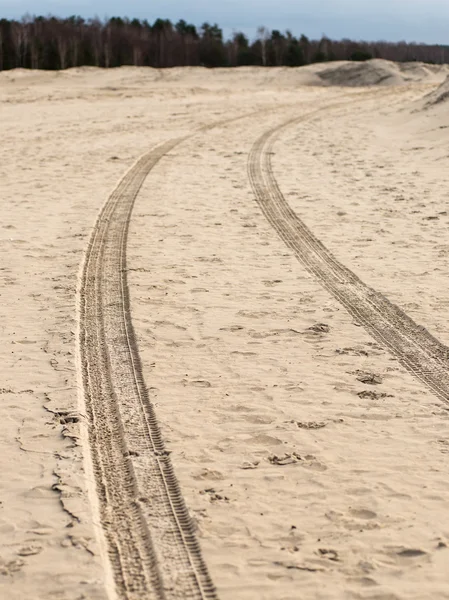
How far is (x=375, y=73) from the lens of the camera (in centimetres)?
4009

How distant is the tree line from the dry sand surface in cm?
3912

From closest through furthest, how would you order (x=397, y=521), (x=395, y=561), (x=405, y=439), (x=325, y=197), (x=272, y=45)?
(x=395, y=561) < (x=397, y=521) < (x=405, y=439) < (x=325, y=197) < (x=272, y=45)

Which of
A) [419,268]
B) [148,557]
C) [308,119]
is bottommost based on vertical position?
[148,557]

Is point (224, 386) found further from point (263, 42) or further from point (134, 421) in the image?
point (263, 42)

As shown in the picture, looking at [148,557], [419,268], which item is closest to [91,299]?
[419,268]

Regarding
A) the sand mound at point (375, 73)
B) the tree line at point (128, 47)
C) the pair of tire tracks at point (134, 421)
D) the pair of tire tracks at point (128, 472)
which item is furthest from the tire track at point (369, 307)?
the tree line at point (128, 47)

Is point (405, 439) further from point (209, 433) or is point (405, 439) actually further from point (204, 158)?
Result: point (204, 158)

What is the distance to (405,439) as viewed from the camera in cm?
519

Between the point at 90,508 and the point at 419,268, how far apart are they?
5.27 m

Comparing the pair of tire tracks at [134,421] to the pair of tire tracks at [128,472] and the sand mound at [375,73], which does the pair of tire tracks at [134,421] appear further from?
the sand mound at [375,73]

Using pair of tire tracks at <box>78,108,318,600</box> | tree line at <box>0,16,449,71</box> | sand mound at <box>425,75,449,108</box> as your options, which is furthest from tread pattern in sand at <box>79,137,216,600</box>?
tree line at <box>0,16,449,71</box>

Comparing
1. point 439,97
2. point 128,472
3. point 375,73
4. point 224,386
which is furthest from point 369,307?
point 375,73

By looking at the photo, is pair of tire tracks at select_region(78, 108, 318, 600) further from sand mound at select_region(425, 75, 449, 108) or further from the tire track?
sand mound at select_region(425, 75, 449, 108)

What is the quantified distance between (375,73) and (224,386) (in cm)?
3654
